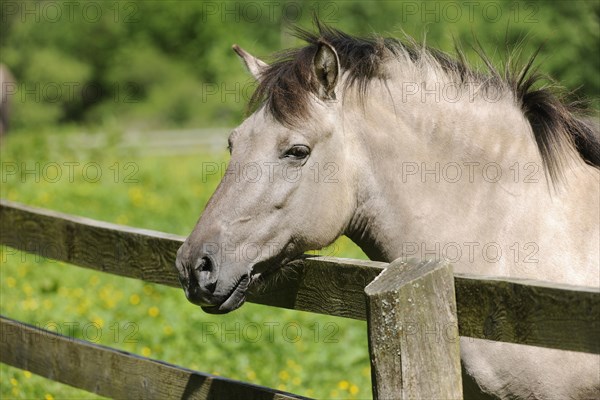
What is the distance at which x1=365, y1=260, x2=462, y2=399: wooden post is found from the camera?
2.24m

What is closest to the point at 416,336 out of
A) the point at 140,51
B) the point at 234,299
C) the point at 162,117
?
the point at 234,299

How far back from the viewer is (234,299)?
2.95 metres

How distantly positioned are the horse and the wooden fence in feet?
0.96

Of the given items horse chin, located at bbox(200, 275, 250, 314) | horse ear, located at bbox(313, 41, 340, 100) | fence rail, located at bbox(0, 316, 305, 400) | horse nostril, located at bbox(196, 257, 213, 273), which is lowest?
fence rail, located at bbox(0, 316, 305, 400)

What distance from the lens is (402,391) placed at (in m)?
2.22

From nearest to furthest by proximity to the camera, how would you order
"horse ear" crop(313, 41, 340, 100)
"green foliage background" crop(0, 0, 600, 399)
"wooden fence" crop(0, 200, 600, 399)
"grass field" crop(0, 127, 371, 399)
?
"wooden fence" crop(0, 200, 600, 399) → "horse ear" crop(313, 41, 340, 100) → "grass field" crop(0, 127, 371, 399) → "green foliage background" crop(0, 0, 600, 399)

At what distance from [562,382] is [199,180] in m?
11.9

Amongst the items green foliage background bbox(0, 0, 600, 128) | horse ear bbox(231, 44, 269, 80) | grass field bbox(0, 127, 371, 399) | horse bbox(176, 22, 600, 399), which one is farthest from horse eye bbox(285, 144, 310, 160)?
green foliage background bbox(0, 0, 600, 128)

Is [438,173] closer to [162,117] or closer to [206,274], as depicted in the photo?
[206,274]

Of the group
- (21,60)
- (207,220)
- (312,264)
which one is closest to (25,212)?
(207,220)

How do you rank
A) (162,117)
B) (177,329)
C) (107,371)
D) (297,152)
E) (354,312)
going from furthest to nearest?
(162,117) < (177,329) < (107,371) < (297,152) < (354,312)

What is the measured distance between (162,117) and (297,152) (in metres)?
33.8

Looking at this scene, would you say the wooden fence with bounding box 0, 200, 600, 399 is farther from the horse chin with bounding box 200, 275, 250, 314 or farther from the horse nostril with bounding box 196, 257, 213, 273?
the horse nostril with bounding box 196, 257, 213, 273

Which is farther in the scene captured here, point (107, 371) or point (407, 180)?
point (107, 371)
